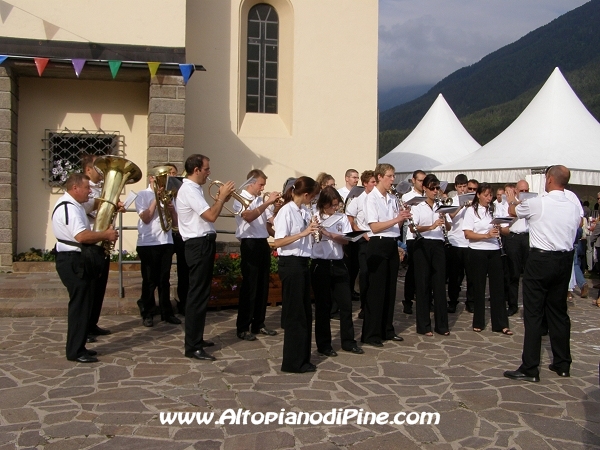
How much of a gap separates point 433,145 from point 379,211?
16043mm

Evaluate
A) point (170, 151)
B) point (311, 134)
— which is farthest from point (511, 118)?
point (170, 151)

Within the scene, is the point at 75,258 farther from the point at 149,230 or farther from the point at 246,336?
the point at 246,336

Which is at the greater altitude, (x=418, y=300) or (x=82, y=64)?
(x=82, y=64)

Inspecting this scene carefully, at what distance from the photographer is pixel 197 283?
270 inches

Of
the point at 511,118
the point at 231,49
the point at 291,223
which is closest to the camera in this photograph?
the point at 291,223

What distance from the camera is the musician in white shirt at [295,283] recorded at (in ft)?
21.1

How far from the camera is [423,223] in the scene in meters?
8.42

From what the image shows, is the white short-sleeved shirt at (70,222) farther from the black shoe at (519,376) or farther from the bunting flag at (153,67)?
the bunting flag at (153,67)

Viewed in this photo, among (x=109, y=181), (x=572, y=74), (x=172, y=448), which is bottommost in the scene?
(x=172, y=448)

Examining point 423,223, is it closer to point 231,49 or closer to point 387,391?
point 387,391

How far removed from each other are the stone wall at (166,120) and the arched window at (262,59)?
8.39ft

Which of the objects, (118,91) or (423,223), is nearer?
(423,223)

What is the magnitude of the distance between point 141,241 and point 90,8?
5172 millimetres

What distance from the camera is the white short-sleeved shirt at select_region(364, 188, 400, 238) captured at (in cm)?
768
